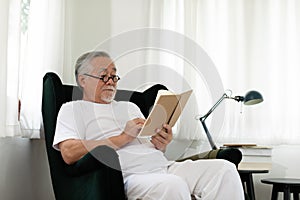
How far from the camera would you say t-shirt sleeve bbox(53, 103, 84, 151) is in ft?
6.85

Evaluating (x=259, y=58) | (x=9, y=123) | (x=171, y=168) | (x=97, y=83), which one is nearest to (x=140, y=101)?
(x=97, y=83)

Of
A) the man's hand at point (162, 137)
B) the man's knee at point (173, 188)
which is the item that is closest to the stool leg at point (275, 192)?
the man's hand at point (162, 137)

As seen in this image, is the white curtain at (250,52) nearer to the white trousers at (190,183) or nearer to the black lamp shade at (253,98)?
the black lamp shade at (253,98)

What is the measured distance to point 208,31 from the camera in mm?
3264

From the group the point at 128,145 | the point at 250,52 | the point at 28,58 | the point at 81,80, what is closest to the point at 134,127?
the point at 128,145

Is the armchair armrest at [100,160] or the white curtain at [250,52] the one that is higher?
the white curtain at [250,52]

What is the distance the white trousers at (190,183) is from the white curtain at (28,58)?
67 centimetres

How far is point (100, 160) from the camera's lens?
6.07 ft

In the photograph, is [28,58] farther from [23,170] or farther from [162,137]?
[162,137]

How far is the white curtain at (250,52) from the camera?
3.17 metres

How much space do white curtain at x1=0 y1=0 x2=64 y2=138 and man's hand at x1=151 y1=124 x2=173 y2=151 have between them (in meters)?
0.69

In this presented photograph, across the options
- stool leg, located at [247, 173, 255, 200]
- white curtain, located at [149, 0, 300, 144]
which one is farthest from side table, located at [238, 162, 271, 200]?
white curtain, located at [149, 0, 300, 144]

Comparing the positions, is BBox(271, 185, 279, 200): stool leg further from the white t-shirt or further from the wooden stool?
the white t-shirt

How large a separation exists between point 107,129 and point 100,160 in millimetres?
429
